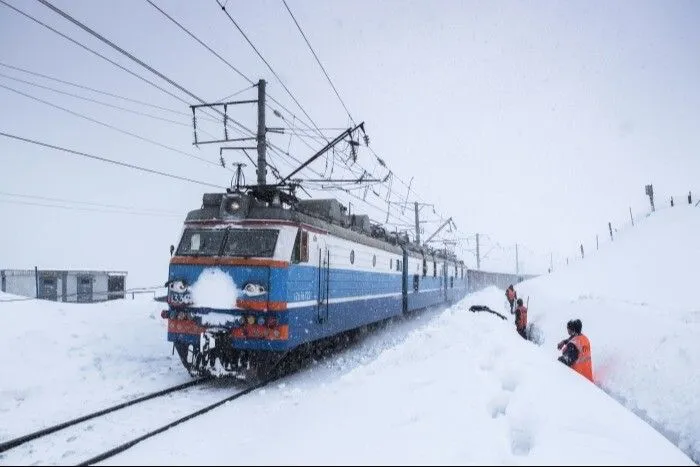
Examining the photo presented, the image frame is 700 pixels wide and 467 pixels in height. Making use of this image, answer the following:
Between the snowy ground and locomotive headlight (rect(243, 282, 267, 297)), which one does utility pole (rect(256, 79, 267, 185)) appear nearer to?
the snowy ground

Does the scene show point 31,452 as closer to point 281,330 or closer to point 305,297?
point 281,330

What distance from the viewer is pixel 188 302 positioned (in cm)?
869

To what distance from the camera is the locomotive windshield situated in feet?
28.4

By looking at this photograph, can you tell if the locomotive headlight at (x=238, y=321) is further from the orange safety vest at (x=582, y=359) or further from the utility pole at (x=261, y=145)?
the utility pole at (x=261, y=145)

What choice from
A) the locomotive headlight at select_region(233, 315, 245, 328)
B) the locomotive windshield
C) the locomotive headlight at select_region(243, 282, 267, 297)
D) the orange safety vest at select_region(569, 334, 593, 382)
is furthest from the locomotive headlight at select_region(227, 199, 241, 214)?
the orange safety vest at select_region(569, 334, 593, 382)

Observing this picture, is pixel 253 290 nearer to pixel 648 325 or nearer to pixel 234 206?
pixel 234 206

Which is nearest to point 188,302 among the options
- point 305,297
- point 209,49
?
point 305,297

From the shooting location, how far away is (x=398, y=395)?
5.52 m

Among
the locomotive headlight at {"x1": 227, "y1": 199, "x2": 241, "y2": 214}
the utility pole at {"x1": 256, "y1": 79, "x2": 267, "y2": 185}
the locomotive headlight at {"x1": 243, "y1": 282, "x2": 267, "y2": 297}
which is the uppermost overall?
the utility pole at {"x1": 256, "y1": 79, "x2": 267, "y2": 185}

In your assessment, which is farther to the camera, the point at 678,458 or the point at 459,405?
the point at 459,405

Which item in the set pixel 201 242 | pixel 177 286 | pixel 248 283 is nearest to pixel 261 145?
pixel 201 242

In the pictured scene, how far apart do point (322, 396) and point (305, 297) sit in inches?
123

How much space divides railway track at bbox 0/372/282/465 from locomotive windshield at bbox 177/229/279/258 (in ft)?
7.95

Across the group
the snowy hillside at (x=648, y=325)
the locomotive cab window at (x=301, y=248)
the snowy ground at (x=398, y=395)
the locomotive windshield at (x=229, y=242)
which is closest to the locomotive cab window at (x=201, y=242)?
the locomotive windshield at (x=229, y=242)
